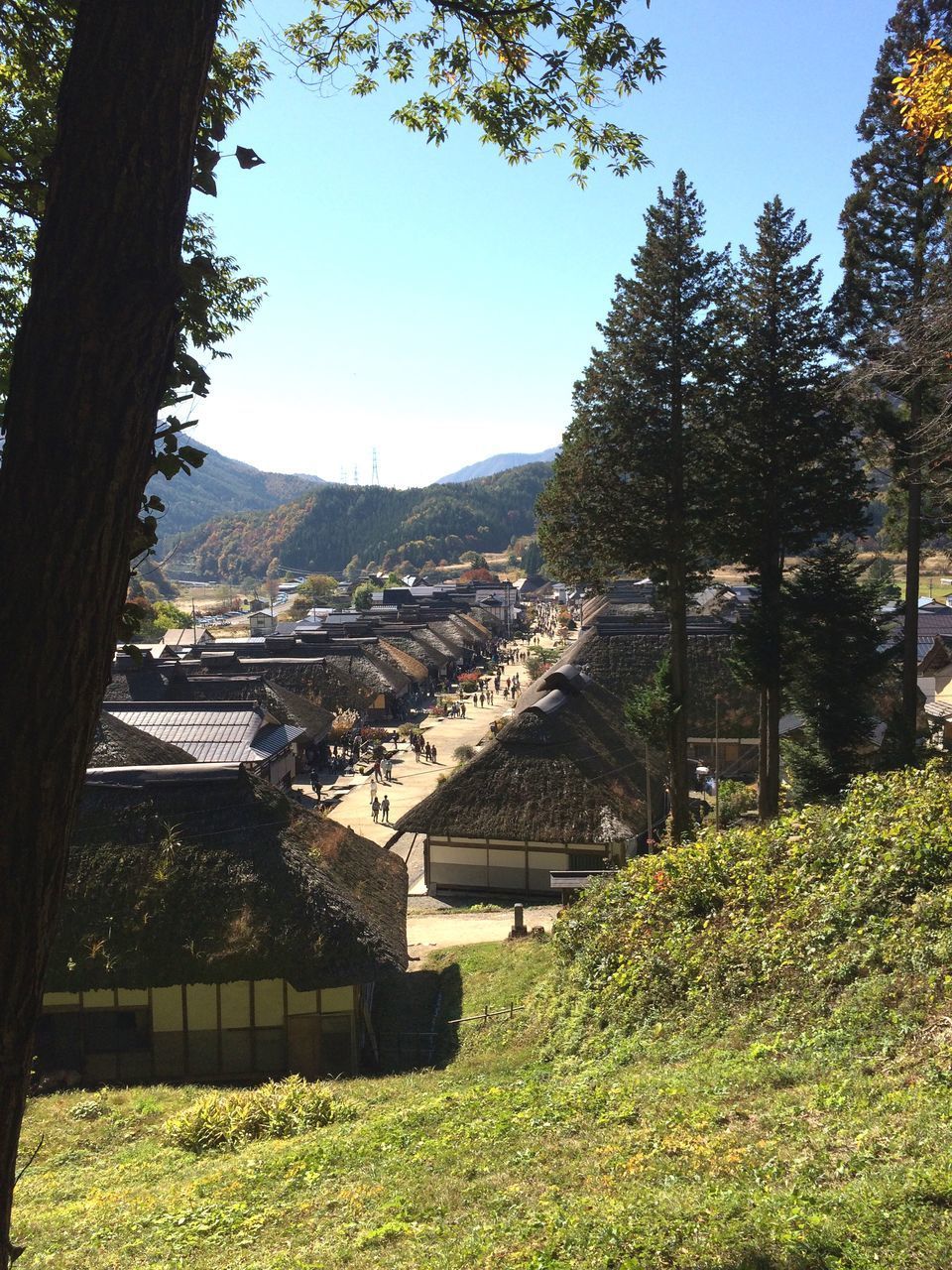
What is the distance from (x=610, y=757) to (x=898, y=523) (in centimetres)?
985

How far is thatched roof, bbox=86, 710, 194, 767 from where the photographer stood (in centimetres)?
2338

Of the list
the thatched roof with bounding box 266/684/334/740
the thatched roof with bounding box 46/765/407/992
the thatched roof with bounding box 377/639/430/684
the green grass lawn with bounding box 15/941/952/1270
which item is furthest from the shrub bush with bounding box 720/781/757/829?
the thatched roof with bounding box 377/639/430/684

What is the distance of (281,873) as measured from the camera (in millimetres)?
14508

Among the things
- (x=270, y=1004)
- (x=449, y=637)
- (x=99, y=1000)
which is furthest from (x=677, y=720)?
(x=449, y=637)

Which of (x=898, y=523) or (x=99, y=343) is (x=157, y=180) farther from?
(x=898, y=523)

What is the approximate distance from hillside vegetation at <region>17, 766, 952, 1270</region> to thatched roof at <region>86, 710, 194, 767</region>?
12235 mm

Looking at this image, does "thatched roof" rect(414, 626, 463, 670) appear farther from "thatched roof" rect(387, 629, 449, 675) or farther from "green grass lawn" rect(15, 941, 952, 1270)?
"green grass lawn" rect(15, 941, 952, 1270)

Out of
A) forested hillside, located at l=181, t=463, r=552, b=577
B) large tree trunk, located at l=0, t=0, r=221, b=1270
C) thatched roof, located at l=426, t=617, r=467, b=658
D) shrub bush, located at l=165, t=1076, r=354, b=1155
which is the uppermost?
forested hillside, located at l=181, t=463, r=552, b=577

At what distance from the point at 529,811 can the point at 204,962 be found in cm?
1123

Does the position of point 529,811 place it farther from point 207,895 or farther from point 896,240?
point 896,240

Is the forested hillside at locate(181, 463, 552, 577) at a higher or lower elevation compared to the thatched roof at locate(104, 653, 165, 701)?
higher

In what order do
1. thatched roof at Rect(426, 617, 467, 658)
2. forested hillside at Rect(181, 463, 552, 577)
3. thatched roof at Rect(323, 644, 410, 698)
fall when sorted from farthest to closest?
forested hillside at Rect(181, 463, 552, 577)
thatched roof at Rect(426, 617, 467, 658)
thatched roof at Rect(323, 644, 410, 698)

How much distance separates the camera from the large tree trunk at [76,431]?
2.71 metres

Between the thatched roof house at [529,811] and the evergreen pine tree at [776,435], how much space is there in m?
5.10
